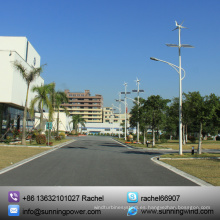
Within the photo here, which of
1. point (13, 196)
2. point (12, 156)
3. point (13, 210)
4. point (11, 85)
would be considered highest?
point (11, 85)

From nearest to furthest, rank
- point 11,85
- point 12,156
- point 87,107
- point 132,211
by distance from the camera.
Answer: point 132,211 < point 12,156 < point 11,85 < point 87,107

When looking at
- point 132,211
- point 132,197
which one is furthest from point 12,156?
point 132,211

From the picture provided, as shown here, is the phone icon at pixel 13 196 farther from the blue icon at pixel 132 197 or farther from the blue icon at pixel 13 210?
the blue icon at pixel 132 197

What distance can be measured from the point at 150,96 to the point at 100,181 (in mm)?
24024

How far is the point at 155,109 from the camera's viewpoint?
3262cm

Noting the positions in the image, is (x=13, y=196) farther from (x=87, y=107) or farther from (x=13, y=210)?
(x=87, y=107)

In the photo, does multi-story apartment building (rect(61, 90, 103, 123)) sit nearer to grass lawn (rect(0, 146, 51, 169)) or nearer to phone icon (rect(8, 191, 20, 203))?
grass lawn (rect(0, 146, 51, 169))

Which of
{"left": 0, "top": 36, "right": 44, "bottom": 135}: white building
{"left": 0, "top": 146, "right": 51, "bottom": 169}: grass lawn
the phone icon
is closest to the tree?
{"left": 0, "top": 146, "right": 51, "bottom": 169}: grass lawn

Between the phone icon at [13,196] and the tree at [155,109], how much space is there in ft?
90.1

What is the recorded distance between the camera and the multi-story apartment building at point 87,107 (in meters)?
156

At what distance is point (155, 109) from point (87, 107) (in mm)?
127863

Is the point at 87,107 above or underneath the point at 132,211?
above

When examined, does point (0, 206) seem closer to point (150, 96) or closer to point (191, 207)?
point (191, 207)

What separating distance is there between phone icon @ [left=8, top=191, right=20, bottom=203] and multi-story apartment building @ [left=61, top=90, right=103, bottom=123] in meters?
150
